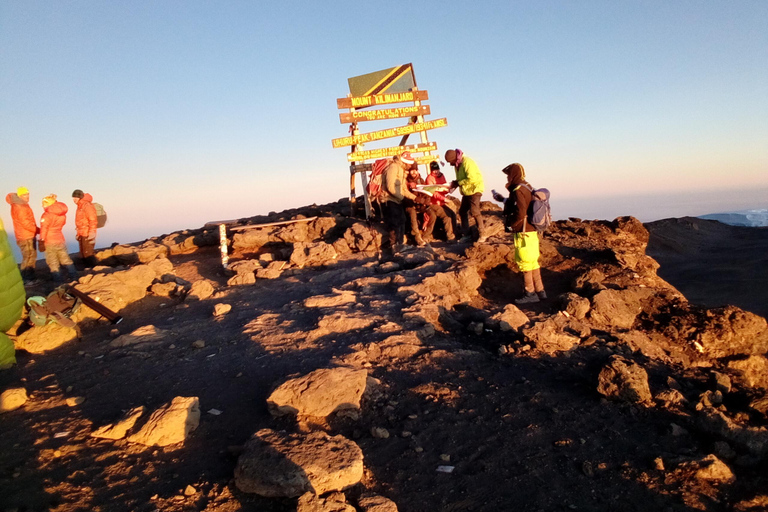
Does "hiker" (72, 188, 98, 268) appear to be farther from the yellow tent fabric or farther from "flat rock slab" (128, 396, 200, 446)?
"flat rock slab" (128, 396, 200, 446)

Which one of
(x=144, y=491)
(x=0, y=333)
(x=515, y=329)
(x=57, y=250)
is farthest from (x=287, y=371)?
(x=57, y=250)

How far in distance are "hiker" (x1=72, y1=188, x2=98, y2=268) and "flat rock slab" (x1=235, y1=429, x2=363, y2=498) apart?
→ 9.76 metres

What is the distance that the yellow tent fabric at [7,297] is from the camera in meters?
5.73

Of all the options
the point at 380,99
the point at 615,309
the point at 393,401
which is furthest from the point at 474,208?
the point at 393,401

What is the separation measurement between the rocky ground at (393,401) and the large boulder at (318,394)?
1 cm

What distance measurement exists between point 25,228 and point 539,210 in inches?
409

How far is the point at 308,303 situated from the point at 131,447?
10.8 feet

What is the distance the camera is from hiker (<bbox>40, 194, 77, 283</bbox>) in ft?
31.0

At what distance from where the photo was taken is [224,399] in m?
4.43

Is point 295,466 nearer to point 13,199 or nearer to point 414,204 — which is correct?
point 414,204

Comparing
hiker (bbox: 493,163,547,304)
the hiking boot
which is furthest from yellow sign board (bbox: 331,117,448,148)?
the hiking boot

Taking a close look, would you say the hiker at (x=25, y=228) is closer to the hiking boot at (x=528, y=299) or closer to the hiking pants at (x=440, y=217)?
the hiking pants at (x=440, y=217)

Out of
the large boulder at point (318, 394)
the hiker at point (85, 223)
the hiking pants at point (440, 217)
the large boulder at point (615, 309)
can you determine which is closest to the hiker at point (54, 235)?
the hiker at point (85, 223)

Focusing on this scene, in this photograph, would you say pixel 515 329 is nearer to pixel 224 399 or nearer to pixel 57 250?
pixel 224 399
